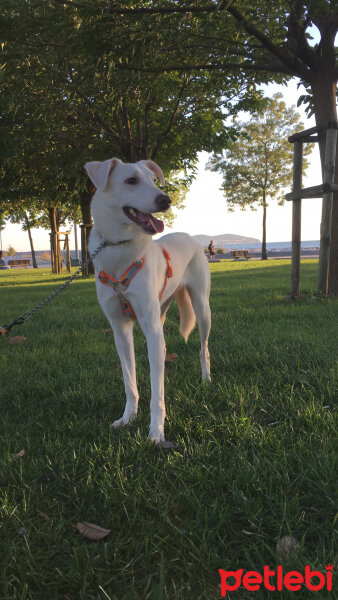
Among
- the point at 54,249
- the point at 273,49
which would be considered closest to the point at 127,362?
the point at 273,49

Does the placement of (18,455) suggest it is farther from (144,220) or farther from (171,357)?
(171,357)

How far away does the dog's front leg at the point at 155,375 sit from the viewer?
250 centimetres

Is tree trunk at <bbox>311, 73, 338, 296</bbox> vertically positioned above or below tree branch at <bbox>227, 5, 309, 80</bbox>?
below

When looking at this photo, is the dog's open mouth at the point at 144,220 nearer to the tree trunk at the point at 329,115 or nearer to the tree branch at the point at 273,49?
the tree branch at the point at 273,49

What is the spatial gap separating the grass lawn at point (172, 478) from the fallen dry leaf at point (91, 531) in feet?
0.09

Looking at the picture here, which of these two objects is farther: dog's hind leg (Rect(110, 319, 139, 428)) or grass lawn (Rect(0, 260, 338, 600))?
dog's hind leg (Rect(110, 319, 139, 428))

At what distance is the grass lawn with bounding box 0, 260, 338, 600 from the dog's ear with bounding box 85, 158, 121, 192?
1.64 metres

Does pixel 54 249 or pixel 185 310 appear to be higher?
pixel 54 249

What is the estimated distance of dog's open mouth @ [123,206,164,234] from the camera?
247 centimetres

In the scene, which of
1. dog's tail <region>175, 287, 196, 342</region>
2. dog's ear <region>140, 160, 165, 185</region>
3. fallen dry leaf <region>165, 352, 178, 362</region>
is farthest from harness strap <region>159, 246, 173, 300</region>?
fallen dry leaf <region>165, 352, 178, 362</region>

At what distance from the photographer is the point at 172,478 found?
80.7 inches

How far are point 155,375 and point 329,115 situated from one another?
23.0 feet

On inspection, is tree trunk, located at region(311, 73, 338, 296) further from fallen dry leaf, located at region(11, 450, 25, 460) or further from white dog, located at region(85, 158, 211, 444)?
fallen dry leaf, located at region(11, 450, 25, 460)

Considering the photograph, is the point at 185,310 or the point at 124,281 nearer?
the point at 124,281
